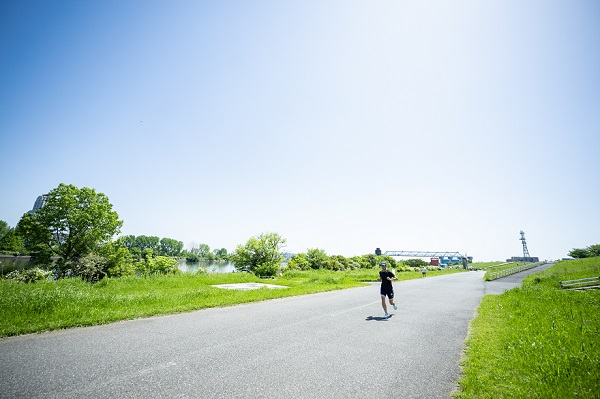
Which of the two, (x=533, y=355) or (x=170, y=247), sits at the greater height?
(x=170, y=247)

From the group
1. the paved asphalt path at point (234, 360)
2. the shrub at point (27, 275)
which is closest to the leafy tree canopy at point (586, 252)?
the paved asphalt path at point (234, 360)

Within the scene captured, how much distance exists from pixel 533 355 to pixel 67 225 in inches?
1675

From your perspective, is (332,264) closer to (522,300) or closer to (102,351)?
(522,300)

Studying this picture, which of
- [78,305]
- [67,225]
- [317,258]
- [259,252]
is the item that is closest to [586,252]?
[317,258]

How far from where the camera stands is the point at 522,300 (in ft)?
47.4

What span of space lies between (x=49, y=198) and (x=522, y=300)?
47.3 m

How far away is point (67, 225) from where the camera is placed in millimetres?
30797

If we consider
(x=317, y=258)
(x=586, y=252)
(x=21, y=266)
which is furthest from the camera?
(x=586, y=252)

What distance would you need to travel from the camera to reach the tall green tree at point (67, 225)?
29.6 m

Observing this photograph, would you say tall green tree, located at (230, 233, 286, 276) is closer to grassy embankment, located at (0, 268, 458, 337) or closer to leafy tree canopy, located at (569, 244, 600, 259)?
grassy embankment, located at (0, 268, 458, 337)

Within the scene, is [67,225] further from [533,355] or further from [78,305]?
[533,355]

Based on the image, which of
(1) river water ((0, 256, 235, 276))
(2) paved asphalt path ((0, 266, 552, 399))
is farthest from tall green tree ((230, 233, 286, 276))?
(2) paved asphalt path ((0, 266, 552, 399))

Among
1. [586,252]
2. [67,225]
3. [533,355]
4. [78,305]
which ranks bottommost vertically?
[533,355]

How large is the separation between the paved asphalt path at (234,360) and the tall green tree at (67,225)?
30.9 metres
